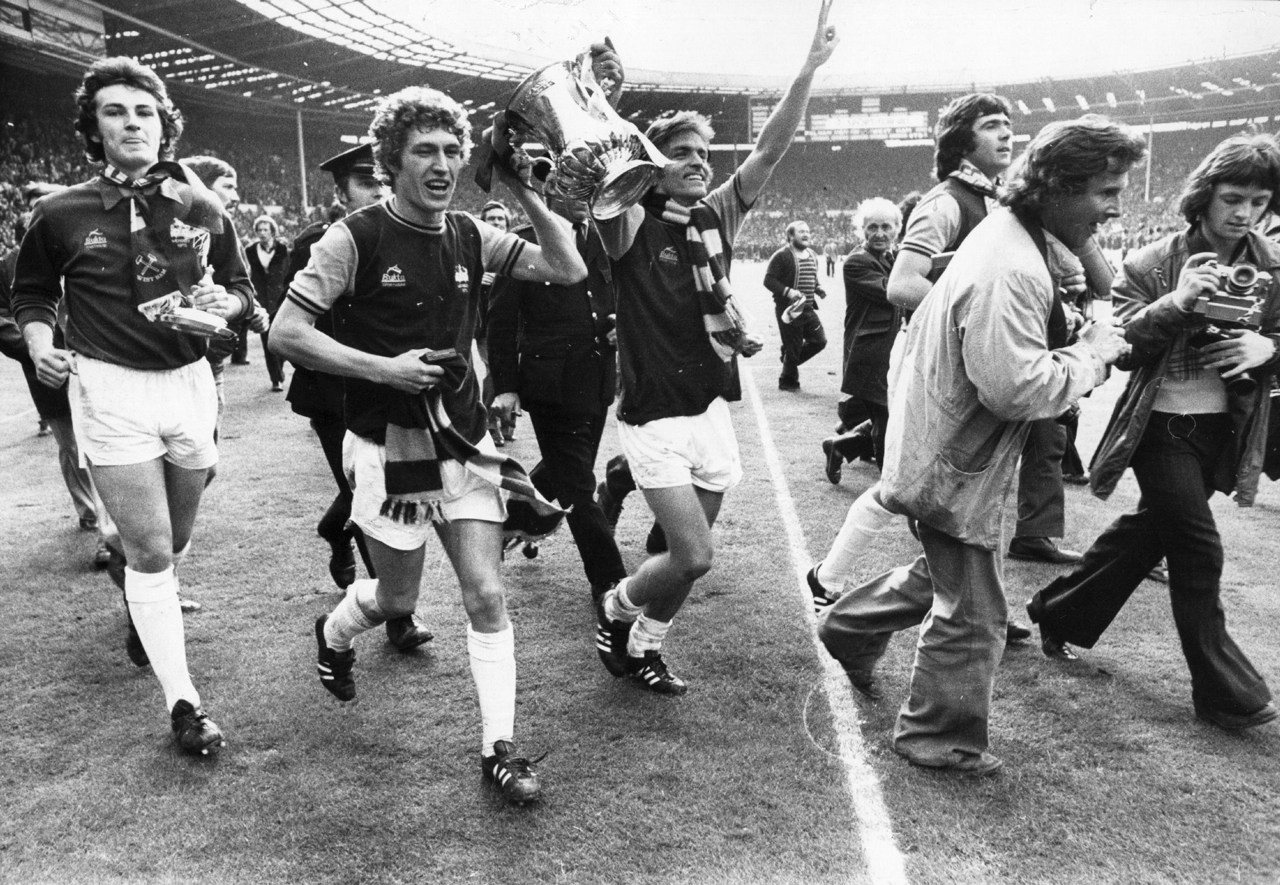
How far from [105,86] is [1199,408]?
3.84 meters

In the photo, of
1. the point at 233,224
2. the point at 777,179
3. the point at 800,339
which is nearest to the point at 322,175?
the point at 777,179

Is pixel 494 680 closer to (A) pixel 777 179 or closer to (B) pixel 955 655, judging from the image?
(B) pixel 955 655

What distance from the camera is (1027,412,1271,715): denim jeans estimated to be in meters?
3.34

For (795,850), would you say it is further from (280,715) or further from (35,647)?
(35,647)

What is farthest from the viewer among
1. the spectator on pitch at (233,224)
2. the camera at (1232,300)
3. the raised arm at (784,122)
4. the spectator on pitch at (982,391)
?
the spectator on pitch at (233,224)

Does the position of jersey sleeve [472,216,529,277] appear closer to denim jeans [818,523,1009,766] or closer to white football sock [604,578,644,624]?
white football sock [604,578,644,624]

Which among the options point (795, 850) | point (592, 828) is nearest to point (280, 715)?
point (592, 828)

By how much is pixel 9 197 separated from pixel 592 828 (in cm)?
2898

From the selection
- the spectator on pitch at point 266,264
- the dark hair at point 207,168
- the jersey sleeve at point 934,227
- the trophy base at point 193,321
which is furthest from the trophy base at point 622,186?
the spectator on pitch at point 266,264

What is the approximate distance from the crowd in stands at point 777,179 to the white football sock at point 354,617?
77.1 feet

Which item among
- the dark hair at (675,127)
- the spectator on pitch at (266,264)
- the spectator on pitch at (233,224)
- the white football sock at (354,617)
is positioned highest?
the dark hair at (675,127)

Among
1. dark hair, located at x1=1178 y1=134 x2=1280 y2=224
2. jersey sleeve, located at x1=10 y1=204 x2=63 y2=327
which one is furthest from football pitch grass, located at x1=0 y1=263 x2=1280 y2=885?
dark hair, located at x1=1178 y1=134 x2=1280 y2=224

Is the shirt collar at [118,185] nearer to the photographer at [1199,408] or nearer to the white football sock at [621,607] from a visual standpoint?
the white football sock at [621,607]

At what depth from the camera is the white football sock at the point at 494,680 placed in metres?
3.02
